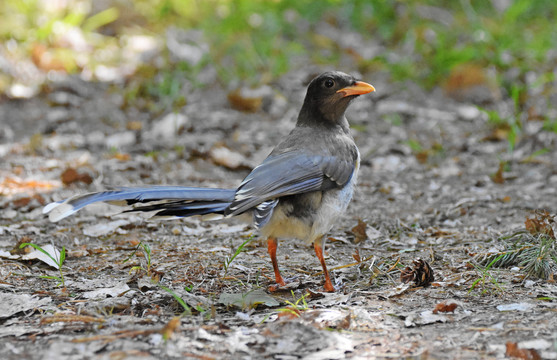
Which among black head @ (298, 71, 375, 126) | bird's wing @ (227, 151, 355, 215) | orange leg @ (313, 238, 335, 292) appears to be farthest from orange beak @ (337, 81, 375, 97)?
orange leg @ (313, 238, 335, 292)

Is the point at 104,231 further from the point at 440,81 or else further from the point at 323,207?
the point at 440,81

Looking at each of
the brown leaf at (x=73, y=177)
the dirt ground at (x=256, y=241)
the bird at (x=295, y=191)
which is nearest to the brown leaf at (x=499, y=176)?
the dirt ground at (x=256, y=241)

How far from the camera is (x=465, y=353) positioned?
2.91 m

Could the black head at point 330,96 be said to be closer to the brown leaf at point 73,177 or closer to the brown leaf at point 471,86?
the brown leaf at point 73,177

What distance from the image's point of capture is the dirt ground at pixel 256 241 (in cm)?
310

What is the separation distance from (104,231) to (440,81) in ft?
16.4

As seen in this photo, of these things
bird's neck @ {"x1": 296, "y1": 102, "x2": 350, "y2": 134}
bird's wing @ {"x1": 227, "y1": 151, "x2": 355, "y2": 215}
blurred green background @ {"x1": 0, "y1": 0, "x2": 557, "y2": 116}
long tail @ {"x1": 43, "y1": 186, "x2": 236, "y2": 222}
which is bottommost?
long tail @ {"x1": 43, "y1": 186, "x2": 236, "y2": 222}

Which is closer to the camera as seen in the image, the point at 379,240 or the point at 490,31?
the point at 379,240

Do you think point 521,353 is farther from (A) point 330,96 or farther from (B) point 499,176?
(B) point 499,176

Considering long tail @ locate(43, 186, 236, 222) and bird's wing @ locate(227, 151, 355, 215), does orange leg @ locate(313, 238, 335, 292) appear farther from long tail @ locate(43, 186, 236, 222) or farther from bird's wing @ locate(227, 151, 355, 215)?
long tail @ locate(43, 186, 236, 222)

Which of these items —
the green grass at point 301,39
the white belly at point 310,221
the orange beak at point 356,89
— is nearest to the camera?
the white belly at point 310,221

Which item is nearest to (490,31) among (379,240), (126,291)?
(379,240)

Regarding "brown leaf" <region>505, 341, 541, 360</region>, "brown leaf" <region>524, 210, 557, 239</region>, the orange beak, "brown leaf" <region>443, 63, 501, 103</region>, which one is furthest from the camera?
"brown leaf" <region>443, 63, 501, 103</region>

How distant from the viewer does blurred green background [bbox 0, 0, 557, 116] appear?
846 centimetres
